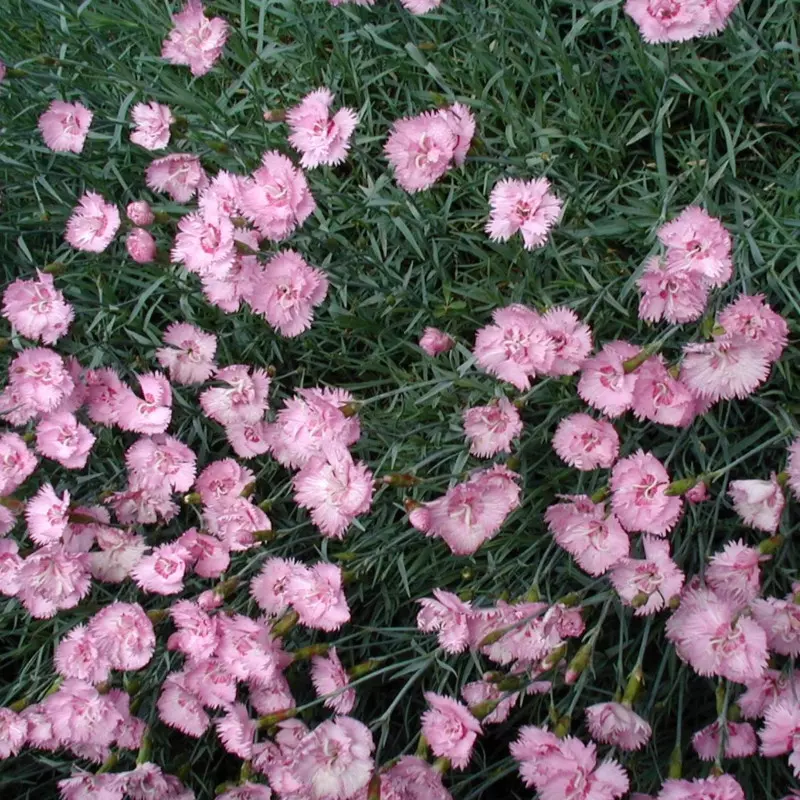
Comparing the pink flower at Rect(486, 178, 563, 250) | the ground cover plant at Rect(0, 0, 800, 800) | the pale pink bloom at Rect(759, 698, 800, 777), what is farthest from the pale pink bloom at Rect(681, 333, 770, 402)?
the pale pink bloom at Rect(759, 698, 800, 777)

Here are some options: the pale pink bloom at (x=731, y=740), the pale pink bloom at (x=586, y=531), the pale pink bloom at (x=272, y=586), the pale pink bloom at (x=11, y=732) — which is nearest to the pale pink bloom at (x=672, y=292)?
the pale pink bloom at (x=586, y=531)

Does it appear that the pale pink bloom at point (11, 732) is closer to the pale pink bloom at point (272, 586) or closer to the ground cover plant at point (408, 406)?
the ground cover plant at point (408, 406)

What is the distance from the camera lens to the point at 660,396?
1.65 m

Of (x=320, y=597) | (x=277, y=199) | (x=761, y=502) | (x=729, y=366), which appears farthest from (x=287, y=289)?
(x=761, y=502)

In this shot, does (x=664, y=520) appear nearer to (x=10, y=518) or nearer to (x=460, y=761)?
(x=460, y=761)

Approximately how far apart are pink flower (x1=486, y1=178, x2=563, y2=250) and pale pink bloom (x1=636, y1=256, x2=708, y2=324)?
201 millimetres

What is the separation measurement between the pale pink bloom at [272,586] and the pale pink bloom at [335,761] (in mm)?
303

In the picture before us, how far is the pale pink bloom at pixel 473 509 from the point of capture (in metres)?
1.67

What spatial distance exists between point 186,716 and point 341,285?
0.97 metres

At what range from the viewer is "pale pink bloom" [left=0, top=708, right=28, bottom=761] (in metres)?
1.93

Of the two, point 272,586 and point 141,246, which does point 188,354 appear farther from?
point 272,586

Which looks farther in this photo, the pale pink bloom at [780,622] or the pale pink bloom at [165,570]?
the pale pink bloom at [165,570]

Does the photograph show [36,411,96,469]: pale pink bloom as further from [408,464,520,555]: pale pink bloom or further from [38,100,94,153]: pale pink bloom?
[408,464,520,555]: pale pink bloom

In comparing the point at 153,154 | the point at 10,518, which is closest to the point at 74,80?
the point at 153,154
